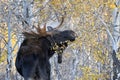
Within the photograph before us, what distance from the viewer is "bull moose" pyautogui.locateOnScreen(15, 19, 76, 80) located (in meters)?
7.35

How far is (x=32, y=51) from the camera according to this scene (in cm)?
Result: 745

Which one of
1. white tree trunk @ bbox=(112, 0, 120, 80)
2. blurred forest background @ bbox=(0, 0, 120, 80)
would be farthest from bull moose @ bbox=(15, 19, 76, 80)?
white tree trunk @ bbox=(112, 0, 120, 80)

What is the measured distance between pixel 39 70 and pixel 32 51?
0.34 metres

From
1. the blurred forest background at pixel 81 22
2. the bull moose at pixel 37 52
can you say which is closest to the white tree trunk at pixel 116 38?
the blurred forest background at pixel 81 22

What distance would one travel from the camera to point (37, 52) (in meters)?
7.57

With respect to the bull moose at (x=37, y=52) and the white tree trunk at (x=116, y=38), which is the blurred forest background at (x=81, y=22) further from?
the bull moose at (x=37, y=52)

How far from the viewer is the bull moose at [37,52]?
7.35 meters

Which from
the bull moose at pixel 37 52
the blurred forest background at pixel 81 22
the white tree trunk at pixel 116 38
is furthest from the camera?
the blurred forest background at pixel 81 22

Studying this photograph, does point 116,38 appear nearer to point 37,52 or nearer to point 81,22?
point 37,52

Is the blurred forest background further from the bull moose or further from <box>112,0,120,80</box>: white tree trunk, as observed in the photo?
the bull moose

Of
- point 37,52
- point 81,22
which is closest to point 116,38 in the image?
point 37,52

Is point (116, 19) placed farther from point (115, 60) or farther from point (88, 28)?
point (88, 28)

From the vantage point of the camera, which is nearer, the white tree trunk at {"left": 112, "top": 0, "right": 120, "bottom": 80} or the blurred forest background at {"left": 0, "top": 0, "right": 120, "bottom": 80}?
the white tree trunk at {"left": 112, "top": 0, "right": 120, "bottom": 80}

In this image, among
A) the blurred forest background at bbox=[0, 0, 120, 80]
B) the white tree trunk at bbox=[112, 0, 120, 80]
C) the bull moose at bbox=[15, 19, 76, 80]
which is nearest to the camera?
the bull moose at bbox=[15, 19, 76, 80]
